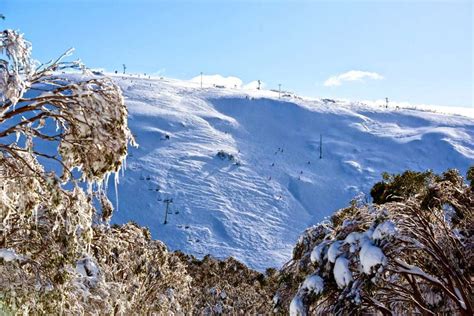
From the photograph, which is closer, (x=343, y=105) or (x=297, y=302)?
(x=297, y=302)

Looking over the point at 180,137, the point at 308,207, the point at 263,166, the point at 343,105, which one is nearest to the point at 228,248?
the point at 308,207

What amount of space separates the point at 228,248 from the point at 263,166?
39.4 meters

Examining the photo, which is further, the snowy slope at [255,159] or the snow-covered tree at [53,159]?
the snowy slope at [255,159]

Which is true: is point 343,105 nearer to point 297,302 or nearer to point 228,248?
point 228,248

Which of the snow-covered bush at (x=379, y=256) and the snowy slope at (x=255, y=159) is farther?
the snowy slope at (x=255, y=159)

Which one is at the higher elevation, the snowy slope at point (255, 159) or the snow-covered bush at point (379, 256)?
the snow-covered bush at point (379, 256)

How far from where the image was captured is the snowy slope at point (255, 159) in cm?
8400

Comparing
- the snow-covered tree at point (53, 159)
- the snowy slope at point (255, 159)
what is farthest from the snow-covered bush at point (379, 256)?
the snowy slope at point (255, 159)

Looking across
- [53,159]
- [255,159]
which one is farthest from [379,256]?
[255,159]

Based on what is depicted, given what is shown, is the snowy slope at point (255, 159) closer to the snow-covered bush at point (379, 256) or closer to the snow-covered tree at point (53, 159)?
the snow-covered bush at point (379, 256)

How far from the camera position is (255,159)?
389 feet

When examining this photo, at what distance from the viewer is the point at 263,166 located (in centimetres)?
11494

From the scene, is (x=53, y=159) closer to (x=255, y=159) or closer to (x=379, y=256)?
(x=379, y=256)

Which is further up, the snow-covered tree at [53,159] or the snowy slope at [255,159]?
the snow-covered tree at [53,159]
